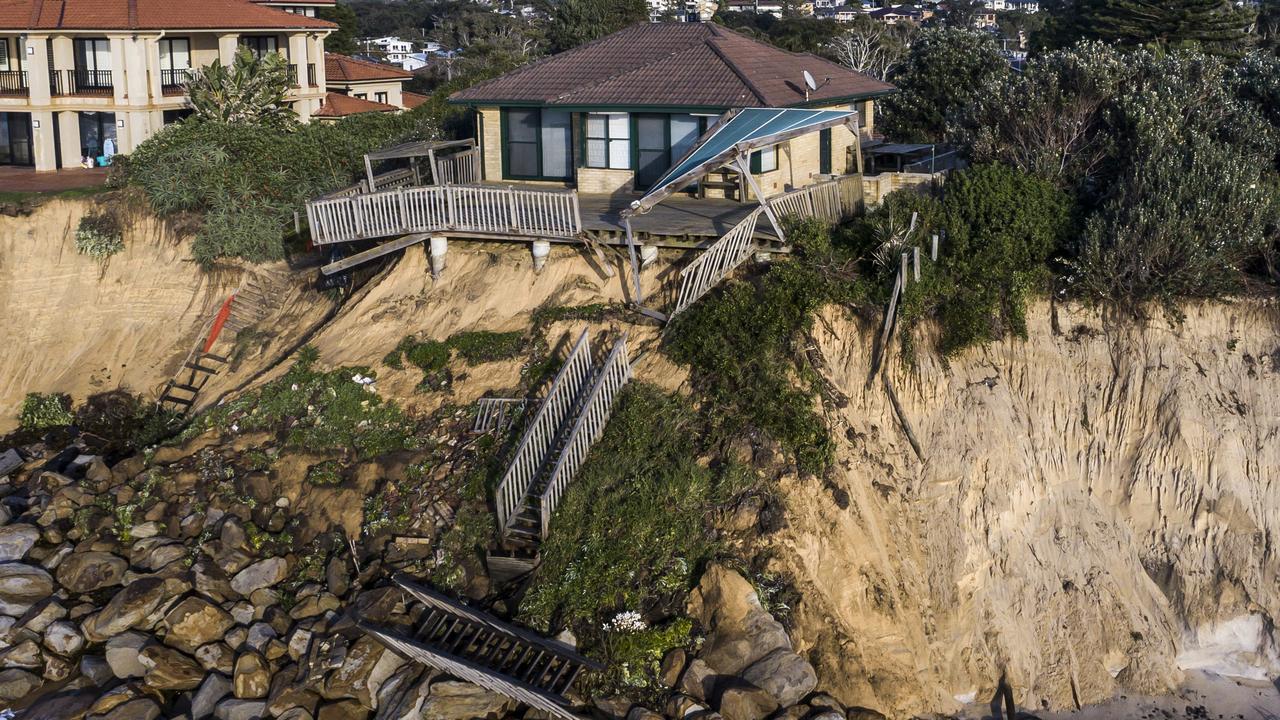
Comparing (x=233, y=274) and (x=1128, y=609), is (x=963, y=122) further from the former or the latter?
(x=233, y=274)

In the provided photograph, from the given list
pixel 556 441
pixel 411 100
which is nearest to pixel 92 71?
pixel 411 100

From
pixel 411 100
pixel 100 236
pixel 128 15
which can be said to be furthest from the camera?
pixel 411 100

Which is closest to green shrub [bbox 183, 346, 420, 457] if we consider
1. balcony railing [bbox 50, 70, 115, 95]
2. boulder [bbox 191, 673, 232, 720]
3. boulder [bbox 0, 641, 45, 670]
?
boulder [bbox 191, 673, 232, 720]

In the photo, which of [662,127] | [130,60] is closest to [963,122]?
[662,127]

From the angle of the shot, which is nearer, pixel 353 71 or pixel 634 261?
pixel 634 261

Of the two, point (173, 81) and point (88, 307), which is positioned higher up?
point (173, 81)

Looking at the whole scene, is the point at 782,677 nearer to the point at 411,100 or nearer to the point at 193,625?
the point at 193,625
